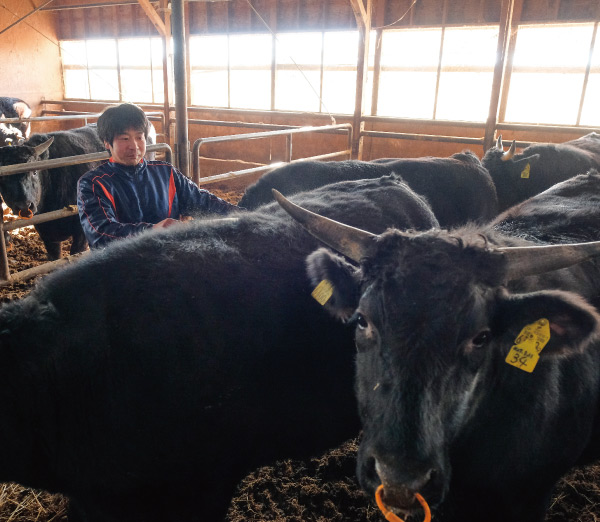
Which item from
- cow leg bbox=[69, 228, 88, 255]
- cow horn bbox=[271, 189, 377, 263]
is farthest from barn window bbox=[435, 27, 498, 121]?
cow horn bbox=[271, 189, 377, 263]

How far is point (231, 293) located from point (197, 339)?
0.82 ft

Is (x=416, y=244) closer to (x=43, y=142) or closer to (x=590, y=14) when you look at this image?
(x=43, y=142)

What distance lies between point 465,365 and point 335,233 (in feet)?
2.39

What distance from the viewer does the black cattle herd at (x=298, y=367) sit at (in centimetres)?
168

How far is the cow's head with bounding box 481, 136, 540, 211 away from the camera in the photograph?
6.41 meters

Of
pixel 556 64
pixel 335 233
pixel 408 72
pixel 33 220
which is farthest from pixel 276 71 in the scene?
pixel 335 233

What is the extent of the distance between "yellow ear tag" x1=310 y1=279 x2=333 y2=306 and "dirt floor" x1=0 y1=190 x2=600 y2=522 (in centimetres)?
121

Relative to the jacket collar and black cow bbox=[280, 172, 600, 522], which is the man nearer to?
the jacket collar

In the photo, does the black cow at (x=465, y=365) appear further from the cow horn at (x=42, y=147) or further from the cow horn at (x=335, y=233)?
the cow horn at (x=42, y=147)

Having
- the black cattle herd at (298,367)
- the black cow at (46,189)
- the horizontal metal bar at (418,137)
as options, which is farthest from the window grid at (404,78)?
the black cattle herd at (298,367)

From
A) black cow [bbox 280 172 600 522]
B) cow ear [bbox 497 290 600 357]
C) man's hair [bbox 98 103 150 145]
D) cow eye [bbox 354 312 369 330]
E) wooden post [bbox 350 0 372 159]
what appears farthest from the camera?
wooden post [bbox 350 0 372 159]

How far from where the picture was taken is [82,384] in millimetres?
1789

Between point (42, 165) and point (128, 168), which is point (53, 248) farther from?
point (128, 168)

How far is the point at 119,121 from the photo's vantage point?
9.10 feet
